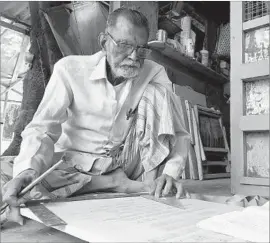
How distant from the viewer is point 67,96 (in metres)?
1.51

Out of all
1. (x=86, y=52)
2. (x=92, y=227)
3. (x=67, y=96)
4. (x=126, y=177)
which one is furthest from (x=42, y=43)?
(x=92, y=227)

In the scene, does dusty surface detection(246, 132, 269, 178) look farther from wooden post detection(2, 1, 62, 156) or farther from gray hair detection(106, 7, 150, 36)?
wooden post detection(2, 1, 62, 156)

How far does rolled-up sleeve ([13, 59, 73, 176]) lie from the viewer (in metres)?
1.19

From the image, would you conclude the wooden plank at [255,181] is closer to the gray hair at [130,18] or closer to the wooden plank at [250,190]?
the wooden plank at [250,190]

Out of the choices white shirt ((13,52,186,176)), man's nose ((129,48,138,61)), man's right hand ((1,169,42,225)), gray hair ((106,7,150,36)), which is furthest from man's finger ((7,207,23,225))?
gray hair ((106,7,150,36))

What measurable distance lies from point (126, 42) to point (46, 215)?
0.92m

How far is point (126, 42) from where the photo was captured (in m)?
1.50

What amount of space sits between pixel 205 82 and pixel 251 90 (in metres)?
2.57

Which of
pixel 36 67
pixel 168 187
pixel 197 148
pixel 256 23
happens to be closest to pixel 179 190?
pixel 168 187

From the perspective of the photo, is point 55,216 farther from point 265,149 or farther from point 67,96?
point 265,149

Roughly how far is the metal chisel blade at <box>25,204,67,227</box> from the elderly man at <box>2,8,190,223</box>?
17.1 inches

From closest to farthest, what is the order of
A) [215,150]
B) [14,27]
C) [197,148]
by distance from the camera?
1. [14,27]
2. [197,148]
3. [215,150]

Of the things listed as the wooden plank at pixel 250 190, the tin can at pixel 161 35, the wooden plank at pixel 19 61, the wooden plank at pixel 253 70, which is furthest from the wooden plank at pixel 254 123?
the wooden plank at pixel 19 61

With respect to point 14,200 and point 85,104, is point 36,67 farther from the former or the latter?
point 14,200
